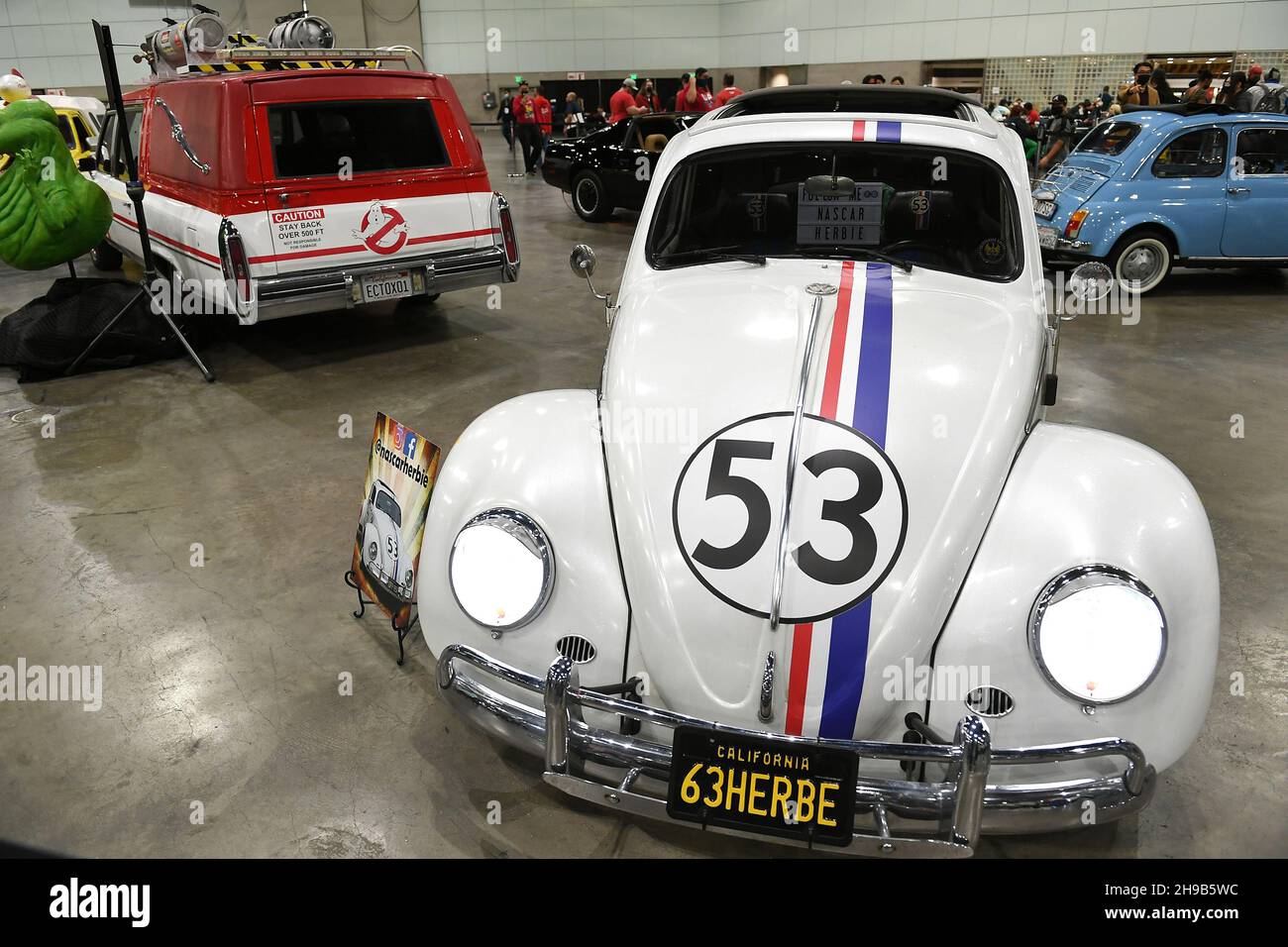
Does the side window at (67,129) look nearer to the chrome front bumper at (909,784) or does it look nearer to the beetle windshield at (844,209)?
the beetle windshield at (844,209)

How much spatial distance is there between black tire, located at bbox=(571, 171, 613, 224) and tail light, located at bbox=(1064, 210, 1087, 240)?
19.3 feet

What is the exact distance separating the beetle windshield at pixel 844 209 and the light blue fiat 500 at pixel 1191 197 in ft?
15.6

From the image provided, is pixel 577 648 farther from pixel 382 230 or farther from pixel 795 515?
pixel 382 230

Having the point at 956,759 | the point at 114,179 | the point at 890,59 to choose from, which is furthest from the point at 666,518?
the point at 890,59

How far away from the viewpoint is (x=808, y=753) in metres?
1.90

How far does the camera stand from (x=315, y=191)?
235 inches

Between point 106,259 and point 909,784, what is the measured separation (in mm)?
10487

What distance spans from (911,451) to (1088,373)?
460 cm

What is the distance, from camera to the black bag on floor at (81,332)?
6.21m

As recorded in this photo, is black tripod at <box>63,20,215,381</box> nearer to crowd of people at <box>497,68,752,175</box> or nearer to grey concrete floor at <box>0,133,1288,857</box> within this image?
grey concrete floor at <box>0,133,1288,857</box>

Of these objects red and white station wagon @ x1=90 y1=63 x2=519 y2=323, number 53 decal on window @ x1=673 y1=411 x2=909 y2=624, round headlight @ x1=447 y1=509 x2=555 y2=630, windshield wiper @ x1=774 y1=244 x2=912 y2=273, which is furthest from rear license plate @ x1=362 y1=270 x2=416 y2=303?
number 53 decal on window @ x1=673 y1=411 x2=909 y2=624

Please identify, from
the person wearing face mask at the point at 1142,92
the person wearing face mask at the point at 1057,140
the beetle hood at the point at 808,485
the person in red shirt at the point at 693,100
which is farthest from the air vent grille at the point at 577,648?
the person in red shirt at the point at 693,100

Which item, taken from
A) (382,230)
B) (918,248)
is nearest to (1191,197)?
(918,248)
